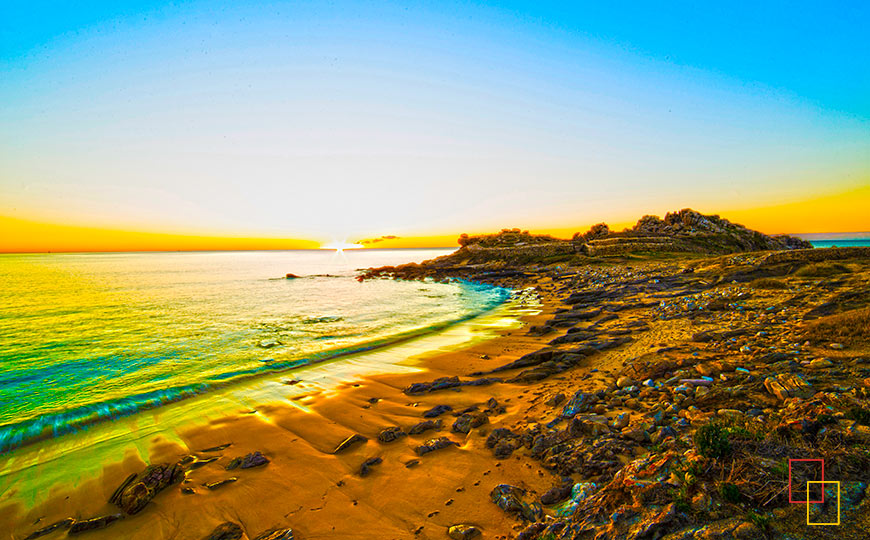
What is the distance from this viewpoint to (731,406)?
254 inches

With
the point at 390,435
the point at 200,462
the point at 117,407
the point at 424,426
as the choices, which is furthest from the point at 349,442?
the point at 117,407

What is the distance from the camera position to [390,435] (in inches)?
324

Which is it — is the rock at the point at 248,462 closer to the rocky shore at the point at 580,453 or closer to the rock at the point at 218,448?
the rocky shore at the point at 580,453

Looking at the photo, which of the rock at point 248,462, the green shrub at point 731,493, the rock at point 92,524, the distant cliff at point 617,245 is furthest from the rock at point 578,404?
the distant cliff at point 617,245

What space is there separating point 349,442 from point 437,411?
2492 mm

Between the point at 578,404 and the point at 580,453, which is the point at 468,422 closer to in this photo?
the point at 578,404

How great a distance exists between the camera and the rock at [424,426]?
27.5ft

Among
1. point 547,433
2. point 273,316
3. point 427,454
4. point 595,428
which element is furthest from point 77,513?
point 273,316

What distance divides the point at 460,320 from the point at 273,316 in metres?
15.7

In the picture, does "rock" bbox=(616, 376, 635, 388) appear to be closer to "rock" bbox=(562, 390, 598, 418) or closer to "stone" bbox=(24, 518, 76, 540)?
"rock" bbox=(562, 390, 598, 418)

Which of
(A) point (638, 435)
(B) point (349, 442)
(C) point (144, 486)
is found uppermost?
(A) point (638, 435)

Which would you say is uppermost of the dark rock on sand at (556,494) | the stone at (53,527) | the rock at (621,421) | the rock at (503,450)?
the rock at (621,421)

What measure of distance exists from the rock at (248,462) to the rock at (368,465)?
244 cm

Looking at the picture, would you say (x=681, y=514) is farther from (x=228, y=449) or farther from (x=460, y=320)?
(x=460, y=320)
